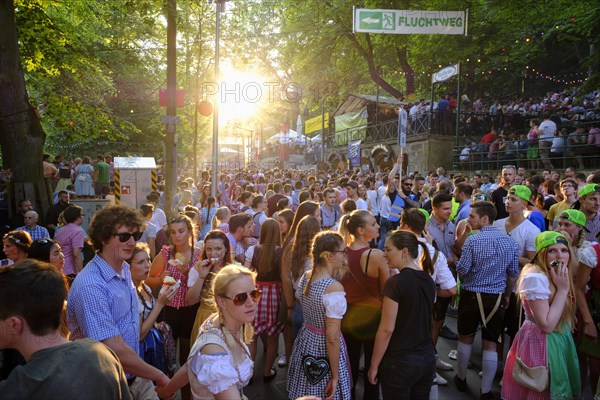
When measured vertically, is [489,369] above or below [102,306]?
below

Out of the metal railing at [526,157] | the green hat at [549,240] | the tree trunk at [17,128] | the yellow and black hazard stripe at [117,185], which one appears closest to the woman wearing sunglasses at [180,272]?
the green hat at [549,240]

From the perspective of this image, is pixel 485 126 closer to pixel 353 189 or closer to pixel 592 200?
pixel 353 189

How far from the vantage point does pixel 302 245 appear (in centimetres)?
434

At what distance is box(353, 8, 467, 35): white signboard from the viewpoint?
13180 millimetres

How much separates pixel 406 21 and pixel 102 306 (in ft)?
43.0

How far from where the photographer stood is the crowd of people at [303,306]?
6.13ft

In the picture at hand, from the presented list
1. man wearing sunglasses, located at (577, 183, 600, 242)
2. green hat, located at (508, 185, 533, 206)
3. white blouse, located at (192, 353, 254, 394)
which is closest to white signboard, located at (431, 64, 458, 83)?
man wearing sunglasses, located at (577, 183, 600, 242)

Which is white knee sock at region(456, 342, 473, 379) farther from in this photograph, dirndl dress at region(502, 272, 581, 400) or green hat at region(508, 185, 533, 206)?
green hat at region(508, 185, 533, 206)

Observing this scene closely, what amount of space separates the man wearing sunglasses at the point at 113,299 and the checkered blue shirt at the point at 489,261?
10.5ft

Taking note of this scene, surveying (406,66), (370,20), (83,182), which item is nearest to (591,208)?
(370,20)

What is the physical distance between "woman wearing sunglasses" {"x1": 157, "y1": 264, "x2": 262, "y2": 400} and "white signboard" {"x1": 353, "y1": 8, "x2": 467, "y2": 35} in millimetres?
12281

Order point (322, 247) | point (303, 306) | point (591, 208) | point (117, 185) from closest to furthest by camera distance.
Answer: point (322, 247) < point (303, 306) < point (591, 208) < point (117, 185)

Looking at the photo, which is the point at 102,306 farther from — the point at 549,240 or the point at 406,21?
the point at 406,21

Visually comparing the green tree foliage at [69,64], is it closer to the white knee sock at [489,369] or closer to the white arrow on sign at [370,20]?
the white arrow on sign at [370,20]
